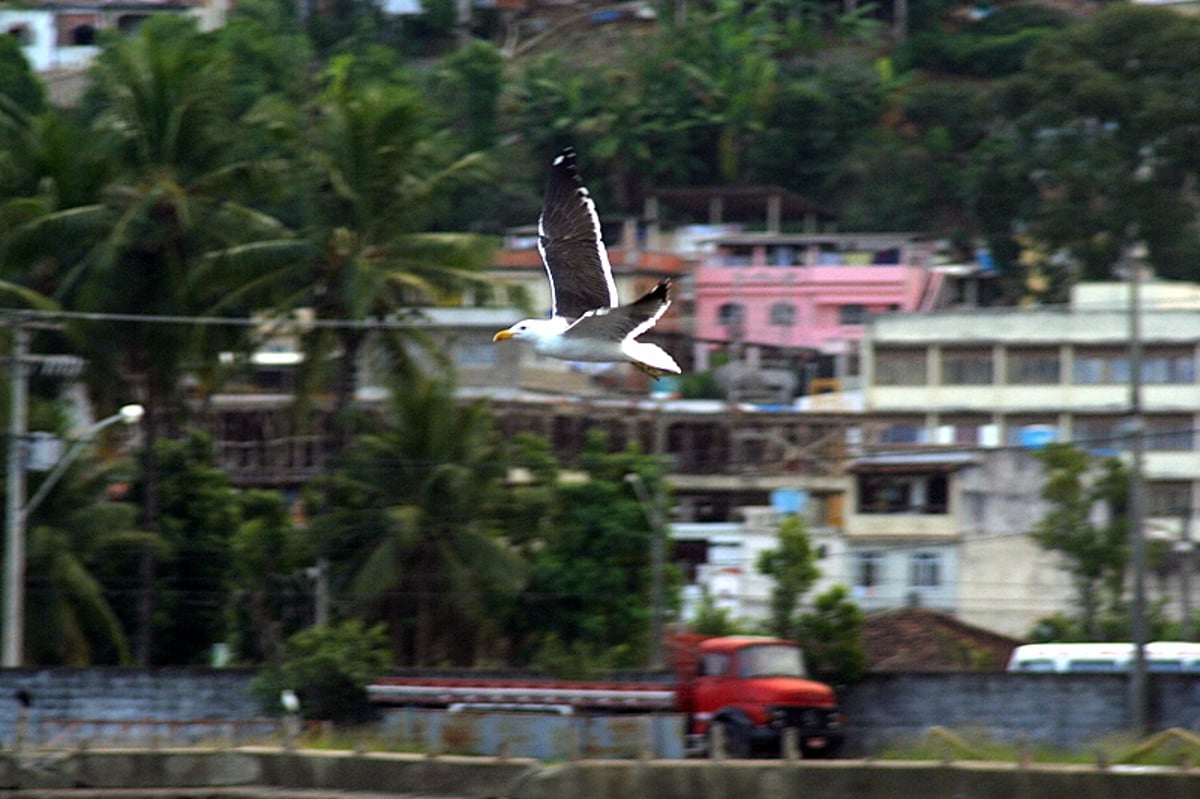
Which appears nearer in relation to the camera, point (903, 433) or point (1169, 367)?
point (1169, 367)

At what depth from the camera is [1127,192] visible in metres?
49.2

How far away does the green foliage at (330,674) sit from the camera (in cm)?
2177

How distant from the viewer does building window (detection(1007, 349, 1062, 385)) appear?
39.6 m

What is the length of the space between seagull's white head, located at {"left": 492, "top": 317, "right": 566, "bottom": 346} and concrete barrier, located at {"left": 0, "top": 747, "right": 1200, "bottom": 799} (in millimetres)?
4319

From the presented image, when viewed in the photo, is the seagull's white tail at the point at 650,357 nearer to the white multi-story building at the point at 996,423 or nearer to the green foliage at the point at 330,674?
the green foliage at the point at 330,674

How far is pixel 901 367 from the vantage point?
4009 cm

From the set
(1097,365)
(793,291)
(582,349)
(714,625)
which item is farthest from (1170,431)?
(582,349)

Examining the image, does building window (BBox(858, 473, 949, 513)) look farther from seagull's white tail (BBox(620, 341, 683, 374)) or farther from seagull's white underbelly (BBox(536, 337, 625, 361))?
seagull's white tail (BBox(620, 341, 683, 374))

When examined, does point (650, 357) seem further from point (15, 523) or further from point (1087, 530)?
point (1087, 530)

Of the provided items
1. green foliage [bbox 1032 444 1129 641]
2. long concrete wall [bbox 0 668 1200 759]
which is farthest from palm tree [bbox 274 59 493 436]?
green foliage [bbox 1032 444 1129 641]

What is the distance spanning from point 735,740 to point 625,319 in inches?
367

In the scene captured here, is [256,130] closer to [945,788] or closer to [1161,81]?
[945,788]

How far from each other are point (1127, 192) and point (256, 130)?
29657 mm

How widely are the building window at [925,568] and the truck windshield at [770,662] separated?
15541 mm
